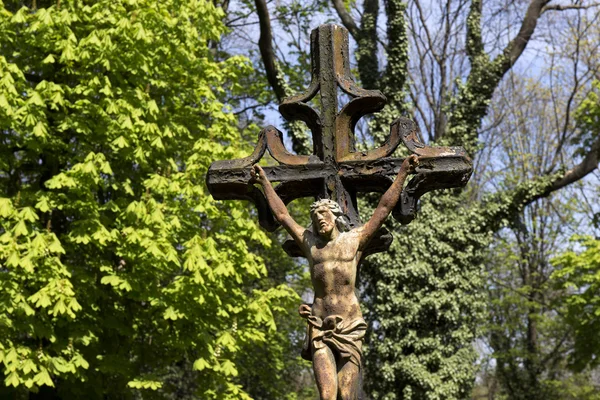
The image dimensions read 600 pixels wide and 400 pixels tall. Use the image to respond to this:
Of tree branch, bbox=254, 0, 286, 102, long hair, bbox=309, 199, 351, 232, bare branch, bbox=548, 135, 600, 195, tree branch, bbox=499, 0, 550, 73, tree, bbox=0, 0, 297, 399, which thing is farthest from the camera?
tree branch, bbox=499, 0, 550, 73

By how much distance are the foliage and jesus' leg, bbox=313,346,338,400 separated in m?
17.8

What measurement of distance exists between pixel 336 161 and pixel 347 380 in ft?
5.17

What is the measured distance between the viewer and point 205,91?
15938mm

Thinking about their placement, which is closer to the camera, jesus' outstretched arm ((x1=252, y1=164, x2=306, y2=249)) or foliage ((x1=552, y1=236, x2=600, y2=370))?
jesus' outstretched arm ((x1=252, y1=164, x2=306, y2=249))

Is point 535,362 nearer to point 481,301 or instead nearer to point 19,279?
point 481,301

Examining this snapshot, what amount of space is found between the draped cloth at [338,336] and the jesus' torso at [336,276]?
0.07 m

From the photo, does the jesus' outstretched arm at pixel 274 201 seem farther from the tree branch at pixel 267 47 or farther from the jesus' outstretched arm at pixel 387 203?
the tree branch at pixel 267 47

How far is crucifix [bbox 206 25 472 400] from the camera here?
495 centimetres

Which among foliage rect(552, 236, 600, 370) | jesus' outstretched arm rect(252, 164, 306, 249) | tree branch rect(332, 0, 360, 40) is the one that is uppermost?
tree branch rect(332, 0, 360, 40)

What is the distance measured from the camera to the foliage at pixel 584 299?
21531mm

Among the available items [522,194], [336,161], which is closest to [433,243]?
[522,194]

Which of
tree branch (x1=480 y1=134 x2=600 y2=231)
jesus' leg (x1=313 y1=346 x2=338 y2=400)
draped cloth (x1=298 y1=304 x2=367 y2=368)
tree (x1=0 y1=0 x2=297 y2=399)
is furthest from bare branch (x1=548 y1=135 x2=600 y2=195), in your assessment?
jesus' leg (x1=313 y1=346 x2=338 y2=400)

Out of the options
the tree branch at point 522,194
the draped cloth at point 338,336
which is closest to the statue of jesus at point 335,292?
the draped cloth at point 338,336

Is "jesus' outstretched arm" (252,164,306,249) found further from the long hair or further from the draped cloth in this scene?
the draped cloth
